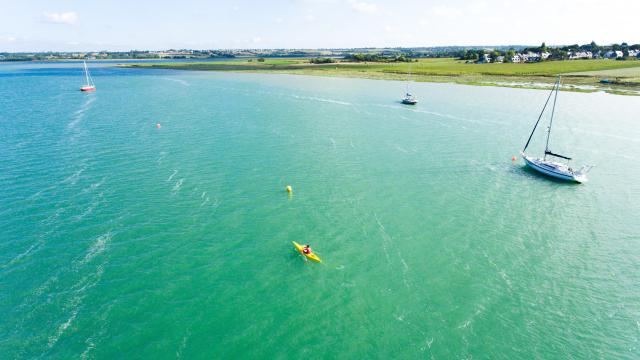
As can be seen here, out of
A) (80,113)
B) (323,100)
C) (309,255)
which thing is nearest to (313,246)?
(309,255)

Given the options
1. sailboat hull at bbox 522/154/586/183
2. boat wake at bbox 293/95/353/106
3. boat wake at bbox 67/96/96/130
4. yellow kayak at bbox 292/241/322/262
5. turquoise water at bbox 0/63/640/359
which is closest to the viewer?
turquoise water at bbox 0/63/640/359

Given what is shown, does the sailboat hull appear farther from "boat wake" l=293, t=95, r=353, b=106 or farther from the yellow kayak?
"boat wake" l=293, t=95, r=353, b=106

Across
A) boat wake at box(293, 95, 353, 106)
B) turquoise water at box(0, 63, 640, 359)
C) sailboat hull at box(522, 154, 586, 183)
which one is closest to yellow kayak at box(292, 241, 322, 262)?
turquoise water at box(0, 63, 640, 359)

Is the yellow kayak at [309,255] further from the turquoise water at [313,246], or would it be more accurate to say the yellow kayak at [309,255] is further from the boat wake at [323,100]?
the boat wake at [323,100]

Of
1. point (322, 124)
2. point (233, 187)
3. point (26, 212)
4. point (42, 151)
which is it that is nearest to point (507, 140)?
point (322, 124)

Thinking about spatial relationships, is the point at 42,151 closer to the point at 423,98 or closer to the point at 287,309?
the point at 287,309

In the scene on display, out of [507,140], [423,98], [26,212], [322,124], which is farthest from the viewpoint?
[423,98]

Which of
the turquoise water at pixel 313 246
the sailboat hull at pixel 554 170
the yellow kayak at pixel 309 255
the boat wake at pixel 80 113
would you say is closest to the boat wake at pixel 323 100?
the turquoise water at pixel 313 246
